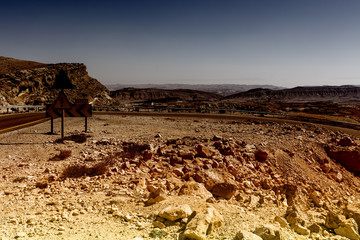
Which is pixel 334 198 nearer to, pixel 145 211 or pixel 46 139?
pixel 145 211

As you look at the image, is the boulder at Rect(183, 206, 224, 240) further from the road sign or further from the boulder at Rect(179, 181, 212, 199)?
the road sign

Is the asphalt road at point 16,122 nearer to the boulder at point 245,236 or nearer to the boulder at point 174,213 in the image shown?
the boulder at point 174,213

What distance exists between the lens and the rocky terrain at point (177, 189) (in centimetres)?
358

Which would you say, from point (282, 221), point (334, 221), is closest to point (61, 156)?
point (282, 221)

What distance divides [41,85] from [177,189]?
3835cm

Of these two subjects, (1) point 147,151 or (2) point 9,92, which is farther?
(2) point 9,92

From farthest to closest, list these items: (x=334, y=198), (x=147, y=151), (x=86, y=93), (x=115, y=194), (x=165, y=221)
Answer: (x=86, y=93) → (x=147, y=151) → (x=334, y=198) → (x=115, y=194) → (x=165, y=221)

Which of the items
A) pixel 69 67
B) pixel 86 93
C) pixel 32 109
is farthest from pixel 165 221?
pixel 69 67

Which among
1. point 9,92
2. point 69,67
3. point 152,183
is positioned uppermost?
point 69,67

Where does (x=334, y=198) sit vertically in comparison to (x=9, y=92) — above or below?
below

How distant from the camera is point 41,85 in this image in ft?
118

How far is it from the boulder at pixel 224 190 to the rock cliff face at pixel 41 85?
31.7 m

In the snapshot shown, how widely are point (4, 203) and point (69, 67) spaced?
43.0m

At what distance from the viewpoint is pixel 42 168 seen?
6.39m
